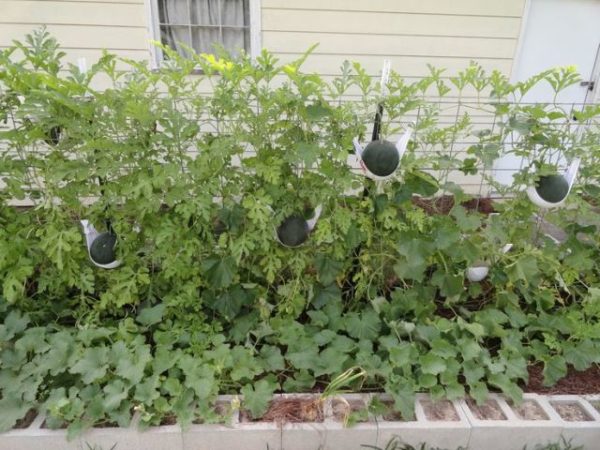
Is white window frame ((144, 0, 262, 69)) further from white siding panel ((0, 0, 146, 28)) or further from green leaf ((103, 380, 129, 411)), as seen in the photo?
green leaf ((103, 380, 129, 411))

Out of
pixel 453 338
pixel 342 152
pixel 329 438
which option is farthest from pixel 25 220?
pixel 453 338

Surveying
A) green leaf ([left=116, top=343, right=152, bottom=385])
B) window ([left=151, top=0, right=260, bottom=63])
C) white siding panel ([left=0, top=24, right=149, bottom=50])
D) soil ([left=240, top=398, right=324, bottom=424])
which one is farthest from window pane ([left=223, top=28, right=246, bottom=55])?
soil ([left=240, top=398, right=324, bottom=424])

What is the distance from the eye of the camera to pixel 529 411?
2.12 m

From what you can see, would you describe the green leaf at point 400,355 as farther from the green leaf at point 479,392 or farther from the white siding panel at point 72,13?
the white siding panel at point 72,13

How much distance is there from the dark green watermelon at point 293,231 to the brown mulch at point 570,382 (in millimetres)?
1472

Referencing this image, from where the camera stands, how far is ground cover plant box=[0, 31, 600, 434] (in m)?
2.05

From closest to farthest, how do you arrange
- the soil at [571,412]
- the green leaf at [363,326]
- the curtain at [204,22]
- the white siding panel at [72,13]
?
the soil at [571,412], the green leaf at [363,326], the white siding panel at [72,13], the curtain at [204,22]

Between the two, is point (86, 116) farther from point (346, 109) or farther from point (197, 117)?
point (346, 109)

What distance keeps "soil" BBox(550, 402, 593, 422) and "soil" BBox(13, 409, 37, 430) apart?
257 centimetres

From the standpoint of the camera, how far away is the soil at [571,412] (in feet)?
6.88

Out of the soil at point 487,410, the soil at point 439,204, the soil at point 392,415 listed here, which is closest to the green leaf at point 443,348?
the soil at point 487,410

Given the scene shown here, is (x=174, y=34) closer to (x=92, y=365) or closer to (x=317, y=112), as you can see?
(x=317, y=112)

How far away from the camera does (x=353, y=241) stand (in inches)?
90.9

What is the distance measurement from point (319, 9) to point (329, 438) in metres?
3.85
